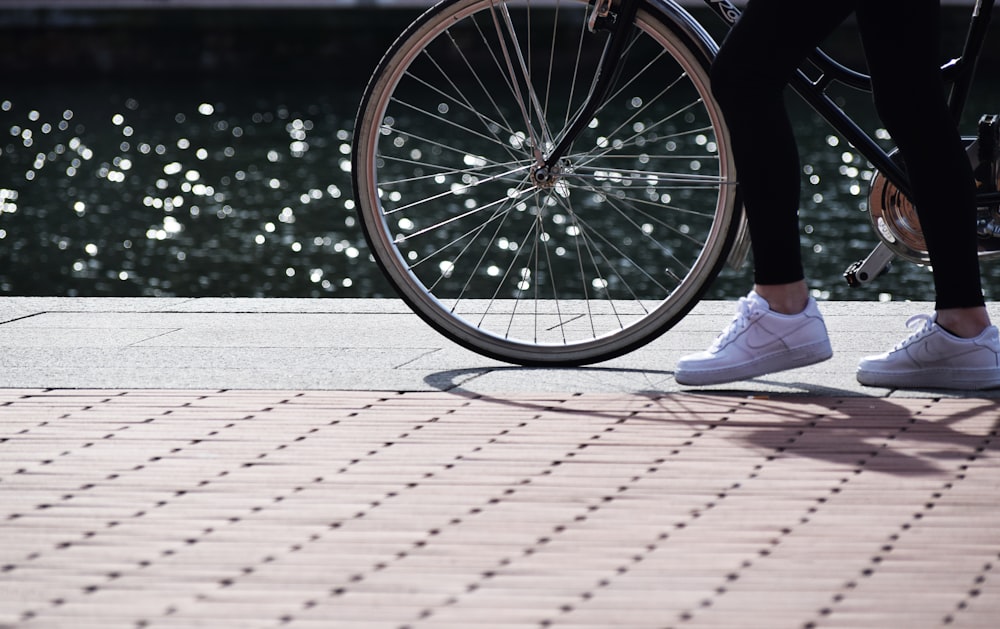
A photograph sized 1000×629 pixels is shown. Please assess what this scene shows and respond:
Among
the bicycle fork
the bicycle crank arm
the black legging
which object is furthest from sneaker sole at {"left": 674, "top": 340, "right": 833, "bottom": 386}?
the bicycle fork

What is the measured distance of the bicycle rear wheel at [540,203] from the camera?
2.96 metres

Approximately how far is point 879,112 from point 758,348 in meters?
0.47

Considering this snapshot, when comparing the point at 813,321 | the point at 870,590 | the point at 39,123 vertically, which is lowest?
the point at 870,590

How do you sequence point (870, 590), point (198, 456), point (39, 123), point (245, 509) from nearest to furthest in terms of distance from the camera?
point (870, 590), point (245, 509), point (198, 456), point (39, 123)

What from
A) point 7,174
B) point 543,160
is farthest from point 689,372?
point 7,174

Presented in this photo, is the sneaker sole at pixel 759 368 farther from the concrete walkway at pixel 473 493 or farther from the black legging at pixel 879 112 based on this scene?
the black legging at pixel 879 112

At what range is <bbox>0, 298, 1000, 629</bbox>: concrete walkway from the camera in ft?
5.79

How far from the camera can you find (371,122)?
3047 mm

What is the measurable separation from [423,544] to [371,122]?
1281 millimetres

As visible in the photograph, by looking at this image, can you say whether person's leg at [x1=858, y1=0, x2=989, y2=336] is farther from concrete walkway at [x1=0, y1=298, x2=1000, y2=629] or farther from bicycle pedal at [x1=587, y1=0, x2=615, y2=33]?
bicycle pedal at [x1=587, y1=0, x2=615, y2=33]

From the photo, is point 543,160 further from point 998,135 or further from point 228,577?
point 228,577

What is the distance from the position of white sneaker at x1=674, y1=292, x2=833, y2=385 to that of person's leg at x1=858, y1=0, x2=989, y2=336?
0.79 feet

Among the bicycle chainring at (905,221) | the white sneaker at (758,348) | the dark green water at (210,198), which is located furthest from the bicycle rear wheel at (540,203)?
the dark green water at (210,198)

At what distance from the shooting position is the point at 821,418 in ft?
8.48
